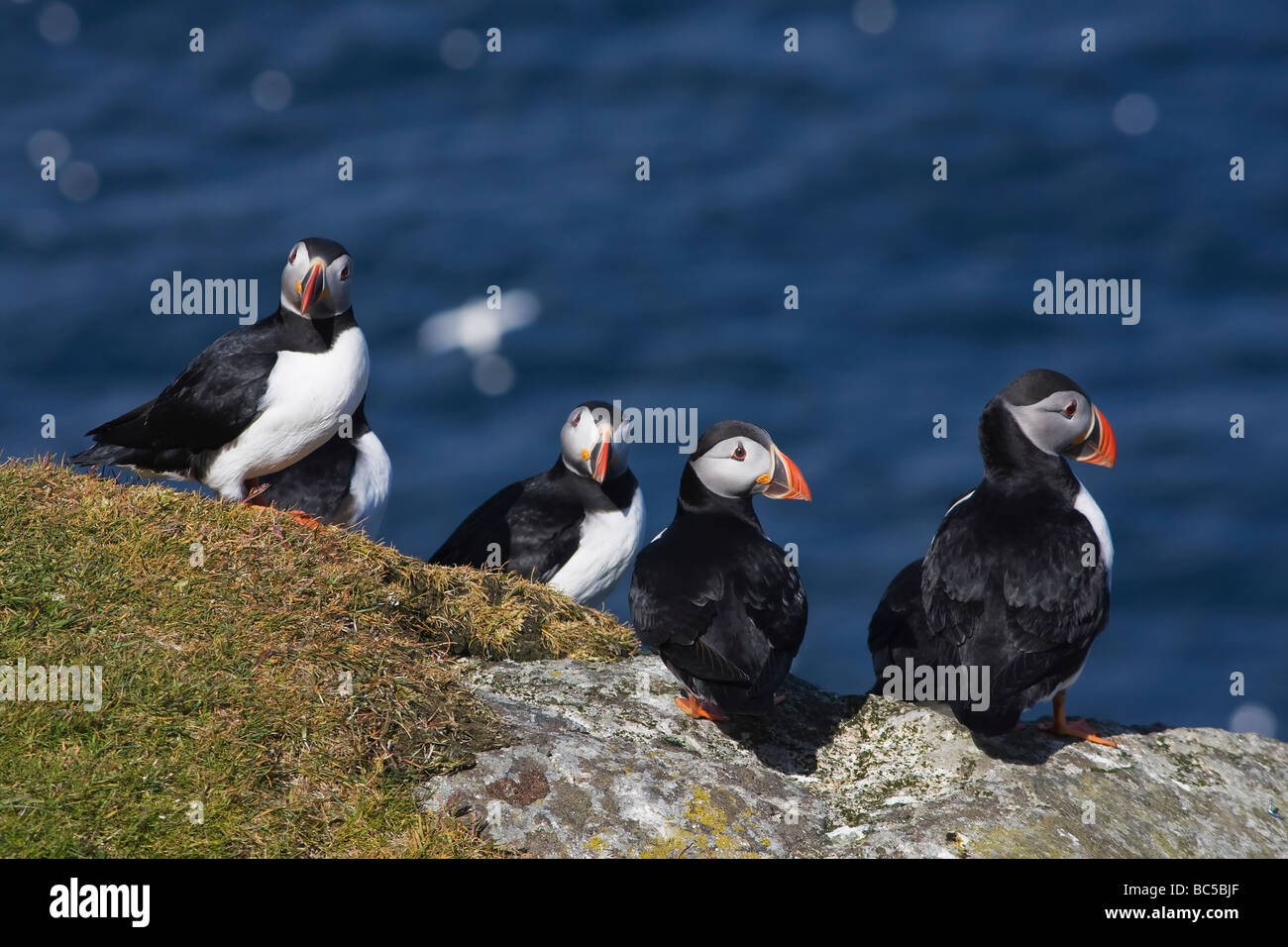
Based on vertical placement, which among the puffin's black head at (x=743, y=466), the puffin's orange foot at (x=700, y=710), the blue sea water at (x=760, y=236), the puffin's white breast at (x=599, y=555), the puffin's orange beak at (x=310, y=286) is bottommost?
the puffin's orange foot at (x=700, y=710)

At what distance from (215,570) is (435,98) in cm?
3054

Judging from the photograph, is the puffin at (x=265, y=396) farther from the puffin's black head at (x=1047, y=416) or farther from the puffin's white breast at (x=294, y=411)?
the puffin's black head at (x=1047, y=416)

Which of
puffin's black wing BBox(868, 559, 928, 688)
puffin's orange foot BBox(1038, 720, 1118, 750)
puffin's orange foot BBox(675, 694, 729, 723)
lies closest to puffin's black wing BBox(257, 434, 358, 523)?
puffin's orange foot BBox(675, 694, 729, 723)

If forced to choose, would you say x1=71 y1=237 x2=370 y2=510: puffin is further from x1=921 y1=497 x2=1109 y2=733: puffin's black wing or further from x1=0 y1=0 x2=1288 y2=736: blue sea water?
x1=0 y1=0 x2=1288 y2=736: blue sea water

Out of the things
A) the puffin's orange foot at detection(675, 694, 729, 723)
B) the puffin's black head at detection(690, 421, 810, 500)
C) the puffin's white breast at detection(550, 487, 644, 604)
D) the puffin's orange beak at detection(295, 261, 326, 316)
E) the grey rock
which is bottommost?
the grey rock

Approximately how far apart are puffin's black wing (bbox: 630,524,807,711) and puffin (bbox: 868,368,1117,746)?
0.70 metres

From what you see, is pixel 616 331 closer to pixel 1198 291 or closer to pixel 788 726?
pixel 1198 291

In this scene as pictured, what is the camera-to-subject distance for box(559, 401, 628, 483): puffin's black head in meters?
9.70

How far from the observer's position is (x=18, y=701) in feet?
18.0

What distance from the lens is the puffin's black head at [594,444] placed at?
9703 millimetres

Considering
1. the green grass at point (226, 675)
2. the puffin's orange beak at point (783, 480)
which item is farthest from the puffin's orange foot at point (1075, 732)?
the green grass at point (226, 675)

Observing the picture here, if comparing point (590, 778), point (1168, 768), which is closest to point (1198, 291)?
point (1168, 768)

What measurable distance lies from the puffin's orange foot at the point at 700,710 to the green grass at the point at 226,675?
782 mm

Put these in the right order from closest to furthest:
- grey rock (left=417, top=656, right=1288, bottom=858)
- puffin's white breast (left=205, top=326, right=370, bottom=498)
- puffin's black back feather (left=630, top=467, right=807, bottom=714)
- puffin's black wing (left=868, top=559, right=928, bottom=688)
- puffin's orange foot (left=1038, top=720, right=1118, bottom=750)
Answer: grey rock (left=417, top=656, right=1288, bottom=858), puffin's black back feather (left=630, top=467, right=807, bottom=714), puffin's orange foot (left=1038, top=720, right=1118, bottom=750), puffin's black wing (left=868, top=559, right=928, bottom=688), puffin's white breast (left=205, top=326, right=370, bottom=498)
